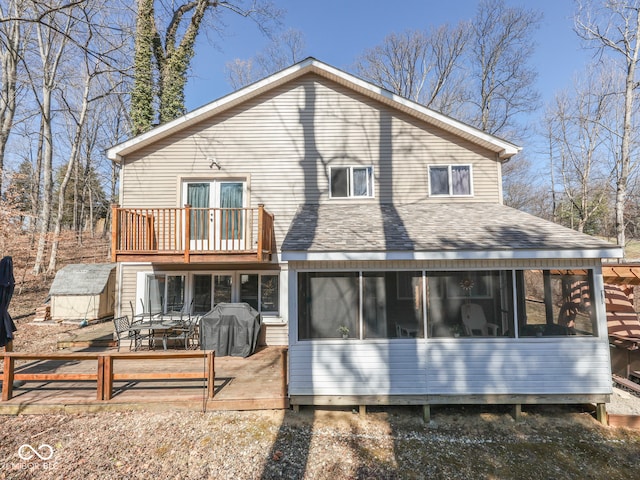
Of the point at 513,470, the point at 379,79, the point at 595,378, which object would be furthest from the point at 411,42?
the point at 513,470

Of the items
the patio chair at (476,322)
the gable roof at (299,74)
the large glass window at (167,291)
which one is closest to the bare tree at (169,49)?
the gable roof at (299,74)

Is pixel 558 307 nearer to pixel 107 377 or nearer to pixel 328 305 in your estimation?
pixel 328 305

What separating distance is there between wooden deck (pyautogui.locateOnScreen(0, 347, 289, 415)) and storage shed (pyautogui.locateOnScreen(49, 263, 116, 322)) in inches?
163

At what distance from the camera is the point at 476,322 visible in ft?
18.0

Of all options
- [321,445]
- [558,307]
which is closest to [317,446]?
[321,445]

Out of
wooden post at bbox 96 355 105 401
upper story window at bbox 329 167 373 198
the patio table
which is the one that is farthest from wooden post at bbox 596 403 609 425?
the patio table

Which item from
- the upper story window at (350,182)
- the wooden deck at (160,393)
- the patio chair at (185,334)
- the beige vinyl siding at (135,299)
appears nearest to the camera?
the wooden deck at (160,393)

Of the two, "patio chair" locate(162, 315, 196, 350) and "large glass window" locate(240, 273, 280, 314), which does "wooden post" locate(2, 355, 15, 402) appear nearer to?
"patio chair" locate(162, 315, 196, 350)

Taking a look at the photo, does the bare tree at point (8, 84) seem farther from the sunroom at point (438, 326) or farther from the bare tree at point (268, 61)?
the sunroom at point (438, 326)

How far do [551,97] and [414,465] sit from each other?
26.6 m

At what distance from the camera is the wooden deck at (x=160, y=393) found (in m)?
5.16

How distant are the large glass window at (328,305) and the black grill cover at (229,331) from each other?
8.71 feet

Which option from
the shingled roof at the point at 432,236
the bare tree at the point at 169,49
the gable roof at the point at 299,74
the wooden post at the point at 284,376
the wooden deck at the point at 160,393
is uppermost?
the bare tree at the point at 169,49

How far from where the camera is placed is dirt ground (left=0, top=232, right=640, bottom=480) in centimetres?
406
